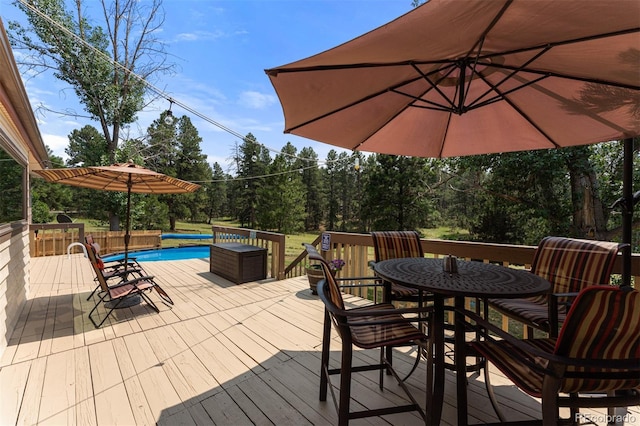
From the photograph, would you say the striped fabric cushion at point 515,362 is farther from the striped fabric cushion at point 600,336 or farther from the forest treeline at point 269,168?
the forest treeline at point 269,168

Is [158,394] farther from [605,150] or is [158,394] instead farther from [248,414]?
[605,150]

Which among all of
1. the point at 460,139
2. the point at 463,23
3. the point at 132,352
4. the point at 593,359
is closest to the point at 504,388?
the point at 593,359

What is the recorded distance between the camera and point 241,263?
5.17m

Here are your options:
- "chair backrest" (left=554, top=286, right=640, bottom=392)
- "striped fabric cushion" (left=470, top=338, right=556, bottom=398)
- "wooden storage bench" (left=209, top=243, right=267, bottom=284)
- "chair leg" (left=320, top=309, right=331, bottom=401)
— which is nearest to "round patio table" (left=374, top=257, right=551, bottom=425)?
"striped fabric cushion" (left=470, top=338, right=556, bottom=398)

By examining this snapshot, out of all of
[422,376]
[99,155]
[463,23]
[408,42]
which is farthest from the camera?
[99,155]

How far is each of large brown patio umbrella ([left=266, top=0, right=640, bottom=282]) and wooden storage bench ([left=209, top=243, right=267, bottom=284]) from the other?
126 inches

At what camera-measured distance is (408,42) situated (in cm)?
150

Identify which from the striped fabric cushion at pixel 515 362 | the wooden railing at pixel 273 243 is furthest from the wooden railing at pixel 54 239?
the striped fabric cushion at pixel 515 362

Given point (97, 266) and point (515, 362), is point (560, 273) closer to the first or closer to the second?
point (515, 362)

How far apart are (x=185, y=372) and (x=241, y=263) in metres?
2.86

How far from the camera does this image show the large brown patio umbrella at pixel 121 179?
3.78 metres

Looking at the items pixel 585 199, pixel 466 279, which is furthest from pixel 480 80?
pixel 585 199

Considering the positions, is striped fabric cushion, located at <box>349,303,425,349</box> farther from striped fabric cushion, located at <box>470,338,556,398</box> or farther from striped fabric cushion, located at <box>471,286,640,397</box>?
striped fabric cushion, located at <box>471,286,640,397</box>

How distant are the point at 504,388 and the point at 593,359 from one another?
54.0 inches
